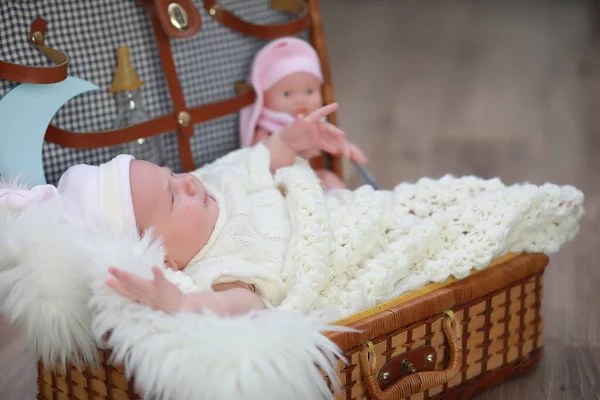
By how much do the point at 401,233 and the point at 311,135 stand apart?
243 mm

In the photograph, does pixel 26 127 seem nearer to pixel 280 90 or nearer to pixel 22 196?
pixel 22 196

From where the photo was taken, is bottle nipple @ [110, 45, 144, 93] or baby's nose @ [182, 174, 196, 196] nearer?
baby's nose @ [182, 174, 196, 196]

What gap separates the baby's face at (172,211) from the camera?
1087mm

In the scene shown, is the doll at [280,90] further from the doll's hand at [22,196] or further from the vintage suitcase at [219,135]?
the doll's hand at [22,196]

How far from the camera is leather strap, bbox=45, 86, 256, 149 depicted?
1.36 meters

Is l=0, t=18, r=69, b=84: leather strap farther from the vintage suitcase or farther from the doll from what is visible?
the doll

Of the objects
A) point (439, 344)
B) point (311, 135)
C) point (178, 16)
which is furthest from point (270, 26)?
point (439, 344)

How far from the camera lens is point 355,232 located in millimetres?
1209

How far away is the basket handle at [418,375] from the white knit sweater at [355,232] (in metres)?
0.07

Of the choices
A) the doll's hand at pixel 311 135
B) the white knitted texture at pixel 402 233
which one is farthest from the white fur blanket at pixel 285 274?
the doll's hand at pixel 311 135

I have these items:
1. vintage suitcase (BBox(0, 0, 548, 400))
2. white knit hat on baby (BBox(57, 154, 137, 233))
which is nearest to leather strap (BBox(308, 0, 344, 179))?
vintage suitcase (BBox(0, 0, 548, 400))

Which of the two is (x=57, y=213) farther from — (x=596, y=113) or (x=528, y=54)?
(x=528, y=54)

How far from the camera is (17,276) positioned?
0.99 m

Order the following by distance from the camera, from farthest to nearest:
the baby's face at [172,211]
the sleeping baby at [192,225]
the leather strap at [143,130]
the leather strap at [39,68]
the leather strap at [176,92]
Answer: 1. the leather strap at [176,92]
2. the leather strap at [143,130]
3. the leather strap at [39,68]
4. the baby's face at [172,211]
5. the sleeping baby at [192,225]
